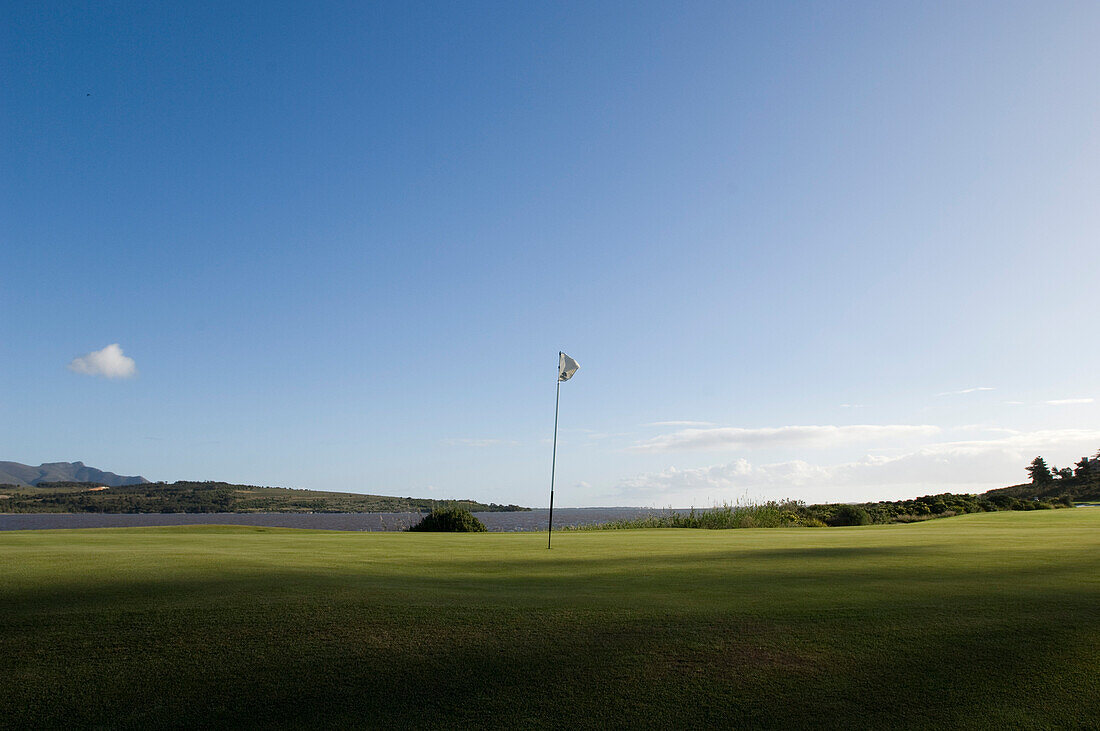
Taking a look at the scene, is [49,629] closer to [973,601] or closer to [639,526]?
[973,601]

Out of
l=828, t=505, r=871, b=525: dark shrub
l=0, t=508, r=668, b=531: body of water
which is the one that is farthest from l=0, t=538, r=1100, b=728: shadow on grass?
l=828, t=505, r=871, b=525: dark shrub

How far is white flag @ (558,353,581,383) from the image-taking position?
691 inches

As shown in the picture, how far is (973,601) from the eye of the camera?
7.32m

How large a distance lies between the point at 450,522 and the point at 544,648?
22.9 m

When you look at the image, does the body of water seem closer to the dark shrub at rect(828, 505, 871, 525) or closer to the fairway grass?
the dark shrub at rect(828, 505, 871, 525)

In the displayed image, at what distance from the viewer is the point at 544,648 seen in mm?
5758

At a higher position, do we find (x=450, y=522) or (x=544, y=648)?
(x=544, y=648)

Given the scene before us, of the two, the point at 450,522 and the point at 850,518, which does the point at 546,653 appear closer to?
the point at 450,522

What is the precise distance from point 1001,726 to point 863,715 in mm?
894

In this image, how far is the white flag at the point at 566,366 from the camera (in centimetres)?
1756

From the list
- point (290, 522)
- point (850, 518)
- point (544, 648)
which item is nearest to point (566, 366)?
point (544, 648)

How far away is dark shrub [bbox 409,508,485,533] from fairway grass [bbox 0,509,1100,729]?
61.3ft

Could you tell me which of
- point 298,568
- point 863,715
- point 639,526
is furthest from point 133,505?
point 863,715

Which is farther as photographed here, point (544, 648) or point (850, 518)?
point (850, 518)
